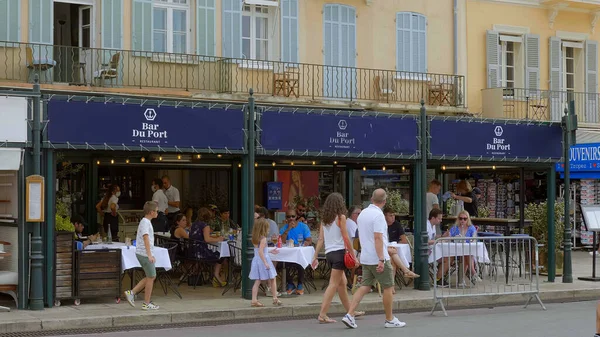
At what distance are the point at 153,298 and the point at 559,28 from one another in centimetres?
1728

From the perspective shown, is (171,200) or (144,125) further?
(171,200)

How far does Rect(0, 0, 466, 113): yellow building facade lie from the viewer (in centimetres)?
2164

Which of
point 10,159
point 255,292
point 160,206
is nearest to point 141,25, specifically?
point 160,206

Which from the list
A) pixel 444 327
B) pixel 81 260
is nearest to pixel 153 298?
pixel 81 260

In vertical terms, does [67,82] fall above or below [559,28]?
below

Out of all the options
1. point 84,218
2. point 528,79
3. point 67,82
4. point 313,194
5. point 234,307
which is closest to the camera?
point 234,307

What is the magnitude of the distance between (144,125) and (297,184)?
1131 cm

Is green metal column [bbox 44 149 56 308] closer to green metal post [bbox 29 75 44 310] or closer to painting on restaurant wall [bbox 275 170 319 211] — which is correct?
green metal post [bbox 29 75 44 310]

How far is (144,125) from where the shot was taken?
15.4 m

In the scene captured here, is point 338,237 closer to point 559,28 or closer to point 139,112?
point 139,112

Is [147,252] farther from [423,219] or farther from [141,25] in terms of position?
[141,25]

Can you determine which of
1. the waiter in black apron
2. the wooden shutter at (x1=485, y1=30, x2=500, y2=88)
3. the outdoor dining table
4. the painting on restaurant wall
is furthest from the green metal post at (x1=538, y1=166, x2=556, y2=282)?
the wooden shutter at (x1=485, y1=30, x2=500, y2=88)

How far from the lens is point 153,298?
16391 millimetres

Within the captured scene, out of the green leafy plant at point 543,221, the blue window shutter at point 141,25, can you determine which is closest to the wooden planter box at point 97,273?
the blue window shutter at point 141,25
